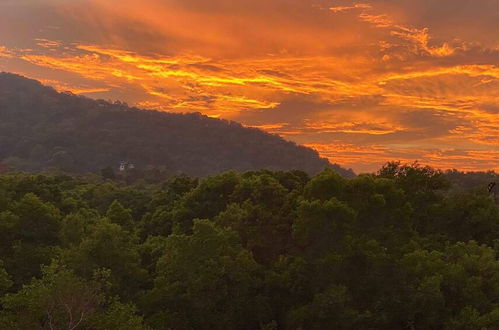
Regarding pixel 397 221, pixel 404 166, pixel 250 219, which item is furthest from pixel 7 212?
pixel 404 166

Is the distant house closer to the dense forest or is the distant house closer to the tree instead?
the dense forest

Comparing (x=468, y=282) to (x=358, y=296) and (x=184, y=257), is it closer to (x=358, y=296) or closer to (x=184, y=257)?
(x=358, y=296)

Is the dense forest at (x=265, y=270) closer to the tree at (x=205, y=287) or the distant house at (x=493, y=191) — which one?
the tree at (x=205, y=287)

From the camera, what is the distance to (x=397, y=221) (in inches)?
1548

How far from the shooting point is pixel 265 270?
118ft

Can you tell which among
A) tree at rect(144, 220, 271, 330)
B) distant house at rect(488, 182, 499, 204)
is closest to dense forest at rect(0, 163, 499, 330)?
tree at rect(144, 220, 271, 330)

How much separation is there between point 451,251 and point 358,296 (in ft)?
27.6

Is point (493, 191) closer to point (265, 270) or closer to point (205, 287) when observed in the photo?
point (265, 270)

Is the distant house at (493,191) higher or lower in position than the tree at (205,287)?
higher

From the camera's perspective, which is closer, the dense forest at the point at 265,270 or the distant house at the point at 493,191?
the dense forest at the point at 265,270

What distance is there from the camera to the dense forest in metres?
29.5

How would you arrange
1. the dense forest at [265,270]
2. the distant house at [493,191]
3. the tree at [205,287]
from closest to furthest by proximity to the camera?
1. the dense forest at [265,270]
2. the tree at [205,287]
3. the distant house at [493,191]

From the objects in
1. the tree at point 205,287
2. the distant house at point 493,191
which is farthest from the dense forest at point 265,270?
A: the distant house at point 493,191

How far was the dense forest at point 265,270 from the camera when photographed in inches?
1160
